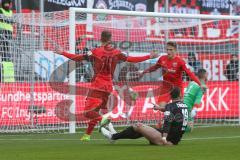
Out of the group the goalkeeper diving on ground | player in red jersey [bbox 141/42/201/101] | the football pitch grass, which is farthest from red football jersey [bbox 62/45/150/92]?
the goalkeeper diving on ground

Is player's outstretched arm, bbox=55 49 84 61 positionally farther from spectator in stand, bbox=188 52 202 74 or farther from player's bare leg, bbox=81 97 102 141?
spectator in stand, bbox=188 52 202 74

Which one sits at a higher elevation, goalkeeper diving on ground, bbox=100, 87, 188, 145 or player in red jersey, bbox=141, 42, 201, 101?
player in red jersey, bbox=141, 42, 201, 101

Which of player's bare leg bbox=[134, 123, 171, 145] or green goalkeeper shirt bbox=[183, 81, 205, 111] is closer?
player's bare leg bbox=[134, 123, 171, 145]

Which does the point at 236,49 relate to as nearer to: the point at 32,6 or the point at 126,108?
the point at 126,108

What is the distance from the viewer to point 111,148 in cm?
1504

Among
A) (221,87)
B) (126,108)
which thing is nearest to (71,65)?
(126,108)

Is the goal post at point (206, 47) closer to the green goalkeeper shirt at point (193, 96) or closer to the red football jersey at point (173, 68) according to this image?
the green goalkeeper shirt at point (193, 96)

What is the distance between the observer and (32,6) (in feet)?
90.8

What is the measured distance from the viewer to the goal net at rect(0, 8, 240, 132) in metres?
21.9

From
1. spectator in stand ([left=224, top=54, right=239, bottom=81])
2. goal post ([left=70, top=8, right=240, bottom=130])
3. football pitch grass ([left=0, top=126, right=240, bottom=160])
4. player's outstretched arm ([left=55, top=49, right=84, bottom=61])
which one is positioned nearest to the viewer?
football pitch grass ([left=0, top=126, right=240, bottom=160])

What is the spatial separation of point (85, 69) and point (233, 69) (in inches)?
222

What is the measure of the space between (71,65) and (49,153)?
8.88 metres

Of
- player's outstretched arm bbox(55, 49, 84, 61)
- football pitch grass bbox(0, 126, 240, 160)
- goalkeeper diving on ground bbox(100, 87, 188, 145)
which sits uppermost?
player's outstretched arm bbox(55, 49, 84, 61)

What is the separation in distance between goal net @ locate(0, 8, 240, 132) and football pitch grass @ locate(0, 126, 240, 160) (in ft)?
7.63
